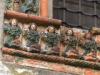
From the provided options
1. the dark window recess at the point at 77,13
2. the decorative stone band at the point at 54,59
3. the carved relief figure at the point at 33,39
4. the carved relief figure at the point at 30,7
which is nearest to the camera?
the decorative stone band at the point at 54,59

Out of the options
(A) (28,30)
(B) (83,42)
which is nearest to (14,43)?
(A) (28,30)

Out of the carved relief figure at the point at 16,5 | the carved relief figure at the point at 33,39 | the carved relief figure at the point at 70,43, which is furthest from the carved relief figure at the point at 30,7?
the carved relief figure at the point at 70,43

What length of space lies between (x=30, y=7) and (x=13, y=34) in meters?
0.43

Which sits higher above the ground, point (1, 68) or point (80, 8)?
point (80, 8)

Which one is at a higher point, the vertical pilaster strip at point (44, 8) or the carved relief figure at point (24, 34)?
the vertical pilaster strip at point (44, 8)

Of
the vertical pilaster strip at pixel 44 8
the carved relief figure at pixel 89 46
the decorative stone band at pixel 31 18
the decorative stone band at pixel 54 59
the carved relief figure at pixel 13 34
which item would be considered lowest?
the decorative stone band at pixel 54 59

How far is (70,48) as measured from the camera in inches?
287

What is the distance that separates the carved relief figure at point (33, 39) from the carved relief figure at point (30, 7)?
0.19 m

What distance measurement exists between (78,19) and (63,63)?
30.2 inches

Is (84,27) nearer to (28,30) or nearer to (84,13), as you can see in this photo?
(84,13)

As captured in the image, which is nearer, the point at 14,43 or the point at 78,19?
the point at 14,43

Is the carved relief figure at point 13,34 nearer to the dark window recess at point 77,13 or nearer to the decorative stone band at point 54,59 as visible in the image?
the decorative stone band at point 54,59

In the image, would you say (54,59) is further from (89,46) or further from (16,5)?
(16,5)

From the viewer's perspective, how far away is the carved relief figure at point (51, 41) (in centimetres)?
718
